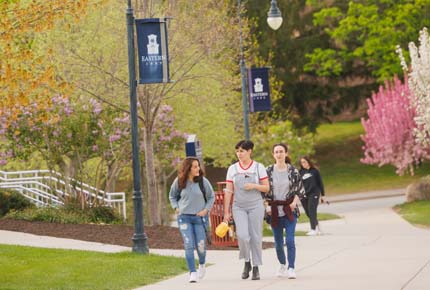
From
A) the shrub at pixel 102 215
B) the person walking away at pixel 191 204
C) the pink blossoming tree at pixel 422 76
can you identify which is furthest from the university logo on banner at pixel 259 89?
the person walking away at pixel 191 204

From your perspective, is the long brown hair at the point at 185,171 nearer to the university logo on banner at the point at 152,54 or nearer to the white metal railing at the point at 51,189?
the university logo on banner at the point at 152,54

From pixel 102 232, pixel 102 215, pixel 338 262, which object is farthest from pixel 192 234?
pixel 102 215

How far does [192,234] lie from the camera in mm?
16250

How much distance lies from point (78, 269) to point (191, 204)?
242 centimetres

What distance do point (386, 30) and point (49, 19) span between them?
39.0 m

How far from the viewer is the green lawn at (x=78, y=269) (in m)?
15.9

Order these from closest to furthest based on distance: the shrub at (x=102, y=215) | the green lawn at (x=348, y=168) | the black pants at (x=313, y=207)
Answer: the black pants at (x=313, y=207) → the shrub at (x=102, y=215) → the green lawn at (x=348, y=168)

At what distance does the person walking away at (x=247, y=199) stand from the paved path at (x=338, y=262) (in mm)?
536

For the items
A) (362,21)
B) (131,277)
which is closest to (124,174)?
(362,21)

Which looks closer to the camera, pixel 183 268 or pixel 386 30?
pixel 183 268

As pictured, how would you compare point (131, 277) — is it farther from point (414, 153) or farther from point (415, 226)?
point (414, 153)

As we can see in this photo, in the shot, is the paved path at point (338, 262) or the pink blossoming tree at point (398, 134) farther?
the pink blossoming tree at point (398, 134)

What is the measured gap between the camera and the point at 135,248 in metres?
20.2

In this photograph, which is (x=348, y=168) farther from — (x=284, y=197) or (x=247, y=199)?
(x=247, y=199)
